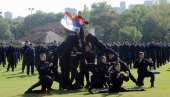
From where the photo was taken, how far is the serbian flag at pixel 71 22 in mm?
19403

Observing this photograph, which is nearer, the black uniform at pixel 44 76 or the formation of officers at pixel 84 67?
the black uniform at pixel 44 76

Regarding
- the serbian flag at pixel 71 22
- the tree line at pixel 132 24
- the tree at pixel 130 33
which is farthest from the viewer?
the tree at pixel 130 33

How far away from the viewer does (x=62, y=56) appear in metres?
19.1

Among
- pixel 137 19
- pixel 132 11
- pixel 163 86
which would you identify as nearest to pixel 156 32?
pixel 137 19

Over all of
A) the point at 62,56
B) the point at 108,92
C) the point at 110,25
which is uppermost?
the point at 110,25

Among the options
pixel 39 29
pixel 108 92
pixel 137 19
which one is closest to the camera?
pixel 108 92

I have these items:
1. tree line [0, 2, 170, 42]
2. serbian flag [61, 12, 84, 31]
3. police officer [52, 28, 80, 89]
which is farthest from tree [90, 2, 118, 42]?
police officer [52, 28, 80, 89]

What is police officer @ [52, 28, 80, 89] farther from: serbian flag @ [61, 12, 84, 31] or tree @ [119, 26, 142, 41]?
tree @ [119, 26, 142, 41]

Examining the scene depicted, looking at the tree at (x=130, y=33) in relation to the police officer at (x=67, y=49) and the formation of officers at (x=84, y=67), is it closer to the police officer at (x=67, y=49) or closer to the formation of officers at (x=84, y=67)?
the formation of officers at (x=84, y=67)

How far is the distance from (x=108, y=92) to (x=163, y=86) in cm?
315

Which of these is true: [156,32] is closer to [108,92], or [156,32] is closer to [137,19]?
[137,19]

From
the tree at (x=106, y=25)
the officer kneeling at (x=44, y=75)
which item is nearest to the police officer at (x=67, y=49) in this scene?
the officer kneeling at (x=44, y=75)

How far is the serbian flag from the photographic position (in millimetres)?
19403

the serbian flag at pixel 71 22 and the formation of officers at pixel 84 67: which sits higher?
the serbian flag at pixel 71 22
